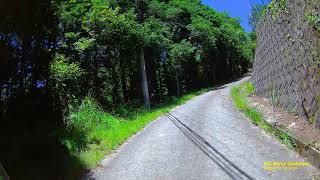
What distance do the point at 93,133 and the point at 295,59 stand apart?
7.66 metres

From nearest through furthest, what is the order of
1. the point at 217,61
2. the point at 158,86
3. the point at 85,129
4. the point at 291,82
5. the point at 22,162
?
1. the point at 22,162
2. the point at 291,82
3. the point at 85,129
4. the point at 158,86
5. the point at 217,61

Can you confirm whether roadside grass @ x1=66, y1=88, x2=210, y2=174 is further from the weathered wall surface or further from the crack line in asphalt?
the weathered wall surface

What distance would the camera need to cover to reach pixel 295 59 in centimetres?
991

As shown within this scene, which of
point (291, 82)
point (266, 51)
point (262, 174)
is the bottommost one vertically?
point (262, 174)

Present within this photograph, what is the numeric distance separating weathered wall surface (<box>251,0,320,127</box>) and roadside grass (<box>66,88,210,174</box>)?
532 cm

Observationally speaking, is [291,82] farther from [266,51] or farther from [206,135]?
[266,51]

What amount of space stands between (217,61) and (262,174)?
1696 inches

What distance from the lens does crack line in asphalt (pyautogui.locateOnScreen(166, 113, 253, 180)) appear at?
7.30 meters

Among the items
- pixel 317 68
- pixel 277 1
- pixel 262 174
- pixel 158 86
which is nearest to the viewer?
pixel 262 174

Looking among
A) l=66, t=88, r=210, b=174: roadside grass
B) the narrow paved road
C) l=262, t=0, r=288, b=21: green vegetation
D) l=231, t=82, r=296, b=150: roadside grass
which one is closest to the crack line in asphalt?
the narrow paved road

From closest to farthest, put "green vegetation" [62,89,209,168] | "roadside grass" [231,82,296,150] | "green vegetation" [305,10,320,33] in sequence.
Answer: "green vegetation" [305,10,320,33]
"roadside grass" [231,82,296,150]
"green vegetation" [62,89,209,168]

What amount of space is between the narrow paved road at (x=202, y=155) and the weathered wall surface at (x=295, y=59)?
1.18 metres

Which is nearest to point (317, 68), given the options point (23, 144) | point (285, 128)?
point (285, 128)

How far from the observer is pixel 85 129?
14.4 metres
